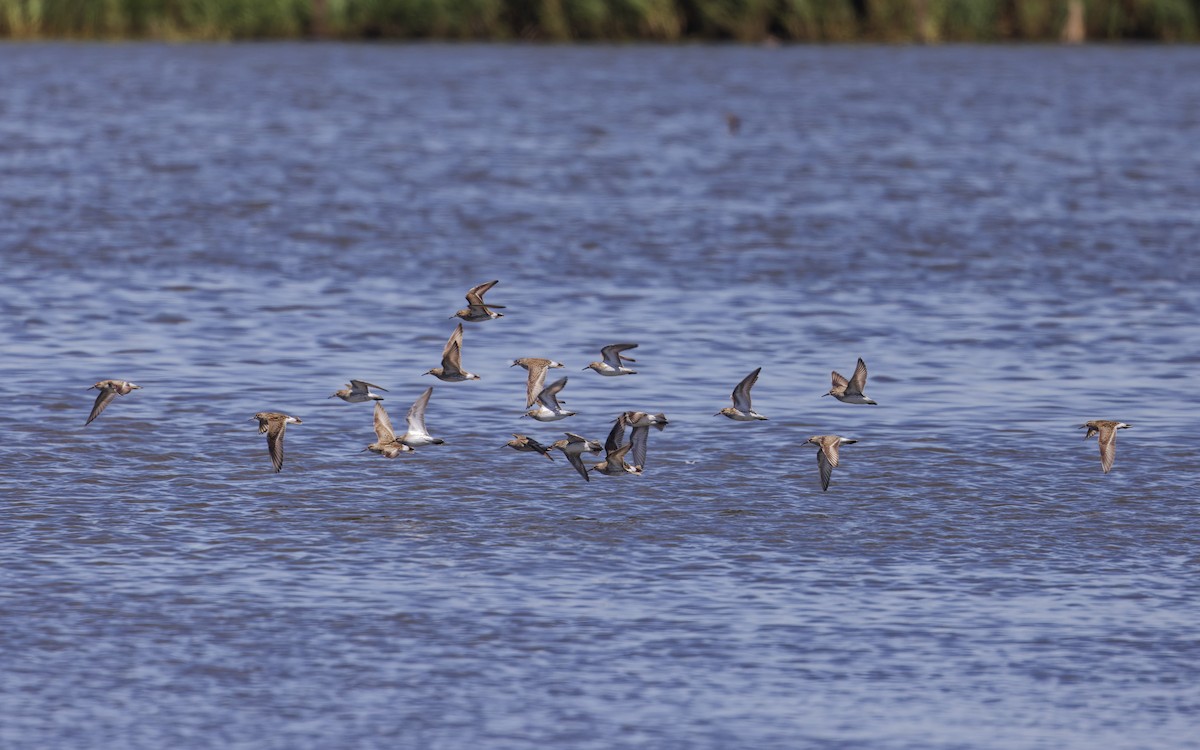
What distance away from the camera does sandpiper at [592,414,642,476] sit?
40.3ft

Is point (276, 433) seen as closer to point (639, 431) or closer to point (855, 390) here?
point (639, 431)

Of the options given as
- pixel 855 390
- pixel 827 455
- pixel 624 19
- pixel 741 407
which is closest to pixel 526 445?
pixel 741 407

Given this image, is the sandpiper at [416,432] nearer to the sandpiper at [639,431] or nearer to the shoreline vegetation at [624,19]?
the sandpiper at [639,431]

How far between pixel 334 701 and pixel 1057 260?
14191 millimetres

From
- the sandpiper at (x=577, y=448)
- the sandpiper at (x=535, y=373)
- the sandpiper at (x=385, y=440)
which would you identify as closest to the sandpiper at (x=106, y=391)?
the sandpiper at (x=385, y=440)

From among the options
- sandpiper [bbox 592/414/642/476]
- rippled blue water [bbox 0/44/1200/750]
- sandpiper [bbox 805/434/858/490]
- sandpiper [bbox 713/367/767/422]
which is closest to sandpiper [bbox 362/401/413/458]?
rippled blue water [bbox 0/44/1200/750]

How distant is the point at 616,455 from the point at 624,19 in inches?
1665

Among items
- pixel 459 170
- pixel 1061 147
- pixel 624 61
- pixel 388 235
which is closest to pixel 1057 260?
pixel 388 235

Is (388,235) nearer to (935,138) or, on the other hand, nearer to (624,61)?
(935,138)

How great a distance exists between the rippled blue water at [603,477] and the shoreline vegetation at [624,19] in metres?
22.3

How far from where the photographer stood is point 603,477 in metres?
12.6

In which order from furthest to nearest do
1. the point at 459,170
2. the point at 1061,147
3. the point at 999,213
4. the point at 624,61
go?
the point at 624,61 → the point at 1061,147 → the point at 459,170 → the point at 999,213

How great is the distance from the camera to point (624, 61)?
53.1m

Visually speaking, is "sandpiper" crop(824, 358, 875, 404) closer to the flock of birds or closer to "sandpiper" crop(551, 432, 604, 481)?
the flock of birds
